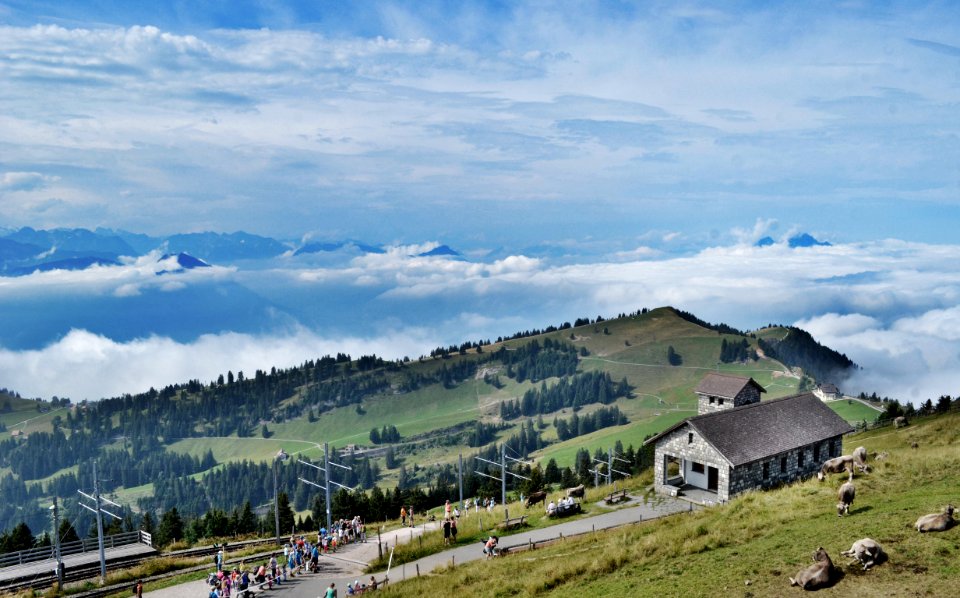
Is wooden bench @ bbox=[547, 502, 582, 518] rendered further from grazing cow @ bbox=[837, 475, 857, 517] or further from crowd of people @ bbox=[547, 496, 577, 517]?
grazing cow @ bbox=[837, 475, 857, 517]

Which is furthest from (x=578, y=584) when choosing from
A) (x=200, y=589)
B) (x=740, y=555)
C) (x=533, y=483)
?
(x=533, y=483)

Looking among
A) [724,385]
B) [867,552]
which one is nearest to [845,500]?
[867,552]

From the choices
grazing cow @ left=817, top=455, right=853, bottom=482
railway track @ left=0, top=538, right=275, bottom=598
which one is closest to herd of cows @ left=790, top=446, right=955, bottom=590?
grazing cow @ left=817, top=455, right=853, bottom=482

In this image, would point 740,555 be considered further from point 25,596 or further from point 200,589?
point 25,596

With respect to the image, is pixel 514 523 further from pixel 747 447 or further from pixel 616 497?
pixel 747 447

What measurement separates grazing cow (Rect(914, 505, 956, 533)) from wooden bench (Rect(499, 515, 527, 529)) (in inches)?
1238

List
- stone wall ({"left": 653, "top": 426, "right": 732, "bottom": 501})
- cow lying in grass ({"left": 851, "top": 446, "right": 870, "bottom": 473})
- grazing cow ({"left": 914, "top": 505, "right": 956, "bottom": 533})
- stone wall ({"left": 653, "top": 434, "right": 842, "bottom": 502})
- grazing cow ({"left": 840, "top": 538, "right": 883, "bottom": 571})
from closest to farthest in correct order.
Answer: grazing cow ({"left": 840, "top": 538, "right": 883, "bottom": 571}), grazing cow ({"left": 914, "top": 505, "right": 956, "bottom": 533}), cow lying in grass ({"left": 851, "top": 446, "right": 870, "bottom": 473}), stone wall ({"left": 653, "top": 434, "right": 842, "bottom": 502}), stone wall ({"left": 653, "top": 426, "right": 732, "bottom": 501})

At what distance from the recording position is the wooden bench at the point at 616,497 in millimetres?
63281

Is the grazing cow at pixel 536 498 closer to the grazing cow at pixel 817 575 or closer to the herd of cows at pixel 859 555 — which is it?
the herd of cows at pixel 859 555

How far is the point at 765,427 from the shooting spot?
2547 inches

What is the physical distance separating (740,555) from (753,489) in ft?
94.2

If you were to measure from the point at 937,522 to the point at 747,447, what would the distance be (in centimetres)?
3027

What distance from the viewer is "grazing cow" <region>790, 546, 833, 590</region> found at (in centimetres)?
2733

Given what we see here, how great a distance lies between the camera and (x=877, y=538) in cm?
3161
